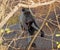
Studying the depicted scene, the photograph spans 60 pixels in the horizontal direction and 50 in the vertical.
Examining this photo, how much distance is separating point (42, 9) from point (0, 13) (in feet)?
11.4

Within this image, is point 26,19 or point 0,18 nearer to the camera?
point 0,18

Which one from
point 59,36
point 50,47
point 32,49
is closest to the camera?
point 32,49

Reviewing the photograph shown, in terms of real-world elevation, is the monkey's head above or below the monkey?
above

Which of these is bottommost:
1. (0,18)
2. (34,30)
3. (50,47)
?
(50,47)

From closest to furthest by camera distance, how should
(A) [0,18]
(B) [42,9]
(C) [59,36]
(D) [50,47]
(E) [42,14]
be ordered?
(A) [0,18] < (D) [50,47] < (C) [59,36] < (E) [42,14] < (B) [42,9]

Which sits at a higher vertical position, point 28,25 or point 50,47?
point 28,25

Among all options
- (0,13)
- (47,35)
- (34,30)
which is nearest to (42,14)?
(47,35)

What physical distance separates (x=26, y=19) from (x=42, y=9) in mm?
1626

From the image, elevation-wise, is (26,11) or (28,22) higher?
(26,11)

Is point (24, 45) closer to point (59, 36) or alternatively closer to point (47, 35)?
point (47, 35)

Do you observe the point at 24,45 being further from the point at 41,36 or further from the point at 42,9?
the point at 42,9

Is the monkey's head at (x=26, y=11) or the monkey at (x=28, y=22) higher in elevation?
the monkey's head at (x=26, y=11)

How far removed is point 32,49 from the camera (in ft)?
14.0

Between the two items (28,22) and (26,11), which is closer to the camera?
(26,11)
